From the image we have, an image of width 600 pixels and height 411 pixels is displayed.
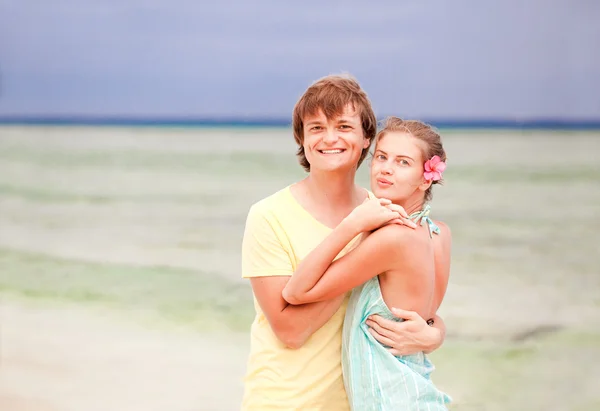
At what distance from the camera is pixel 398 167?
2.01 m

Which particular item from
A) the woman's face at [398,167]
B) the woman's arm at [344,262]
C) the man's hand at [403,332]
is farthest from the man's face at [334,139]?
the man's hand at [403,332]

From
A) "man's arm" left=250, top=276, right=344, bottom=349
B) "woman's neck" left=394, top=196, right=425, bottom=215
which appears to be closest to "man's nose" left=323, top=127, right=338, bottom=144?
"woman's neck" left=394, top=196, right=425, bottom=215

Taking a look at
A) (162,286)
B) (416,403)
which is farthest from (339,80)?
(162,286)

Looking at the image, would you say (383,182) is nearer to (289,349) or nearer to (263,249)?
(263,249)

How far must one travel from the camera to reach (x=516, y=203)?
11688 millimetres

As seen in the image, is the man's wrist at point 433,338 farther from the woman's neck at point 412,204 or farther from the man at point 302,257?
the woman's neck at point 412,204

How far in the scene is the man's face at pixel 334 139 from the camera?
209 centimetres

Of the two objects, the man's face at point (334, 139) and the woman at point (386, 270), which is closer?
the woman at point (386, 270)

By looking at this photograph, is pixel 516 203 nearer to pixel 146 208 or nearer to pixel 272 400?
pixel 146 208

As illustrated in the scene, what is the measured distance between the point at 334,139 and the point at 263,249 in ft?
1.02

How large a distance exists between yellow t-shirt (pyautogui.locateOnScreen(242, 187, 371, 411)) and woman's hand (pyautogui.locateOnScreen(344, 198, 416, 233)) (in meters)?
0.17

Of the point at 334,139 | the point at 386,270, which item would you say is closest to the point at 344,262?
the point at 386,270

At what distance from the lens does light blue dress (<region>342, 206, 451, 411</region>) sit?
6.41ft

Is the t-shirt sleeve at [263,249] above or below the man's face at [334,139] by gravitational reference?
below
